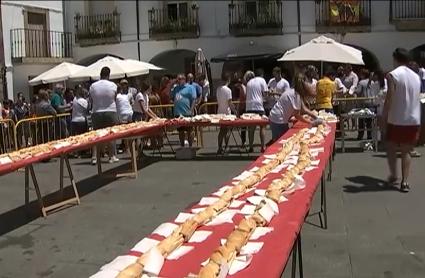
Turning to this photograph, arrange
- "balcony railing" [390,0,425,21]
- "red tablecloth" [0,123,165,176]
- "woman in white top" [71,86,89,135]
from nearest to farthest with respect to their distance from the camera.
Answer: "red tablecloth" [0,123,165,176] → "woman in white top" [71,86,89,135] → "balcony railing" [390,0,425,21]

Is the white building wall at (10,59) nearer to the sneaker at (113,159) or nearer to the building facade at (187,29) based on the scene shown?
the building facade at (187,29)

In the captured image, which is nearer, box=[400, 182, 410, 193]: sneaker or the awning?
box=[400, 182, 410, 193]: sneaker

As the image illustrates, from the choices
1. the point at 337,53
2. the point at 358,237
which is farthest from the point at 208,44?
the point at 358,237

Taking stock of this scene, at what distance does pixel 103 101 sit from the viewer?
432 inches

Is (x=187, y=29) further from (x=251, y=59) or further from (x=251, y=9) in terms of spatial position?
(x=251, y=59)

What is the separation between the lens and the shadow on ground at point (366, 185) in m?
8.48

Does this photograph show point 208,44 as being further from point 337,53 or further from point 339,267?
point 339,267

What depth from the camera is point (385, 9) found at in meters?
24.4

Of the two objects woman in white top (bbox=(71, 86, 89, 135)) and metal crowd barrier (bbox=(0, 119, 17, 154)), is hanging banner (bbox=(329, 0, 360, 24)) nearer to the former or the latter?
woman in white top (bbox=(71, 86, 89, 135))

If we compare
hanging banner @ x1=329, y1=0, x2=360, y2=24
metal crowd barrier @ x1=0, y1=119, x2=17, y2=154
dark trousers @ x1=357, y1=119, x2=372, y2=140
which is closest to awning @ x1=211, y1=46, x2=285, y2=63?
hanging banner @ x1=329, y1=0, x2=360, y2=24

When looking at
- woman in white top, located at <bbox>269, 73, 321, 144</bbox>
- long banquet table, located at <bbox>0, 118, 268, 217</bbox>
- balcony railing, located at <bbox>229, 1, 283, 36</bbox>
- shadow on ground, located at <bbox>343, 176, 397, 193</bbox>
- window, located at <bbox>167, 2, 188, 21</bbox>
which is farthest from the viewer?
window, located at <bbox>167, 2, 188, 21</bbox>

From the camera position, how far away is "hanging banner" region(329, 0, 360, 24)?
957 inches

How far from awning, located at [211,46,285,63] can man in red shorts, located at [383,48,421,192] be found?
15786 mm

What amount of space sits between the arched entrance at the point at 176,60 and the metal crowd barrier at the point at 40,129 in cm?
1228
